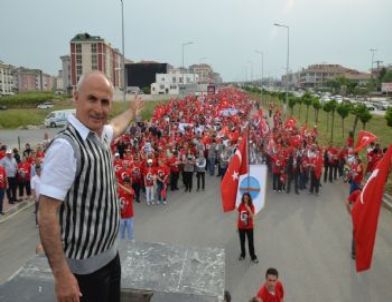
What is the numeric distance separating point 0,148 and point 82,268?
12.7m

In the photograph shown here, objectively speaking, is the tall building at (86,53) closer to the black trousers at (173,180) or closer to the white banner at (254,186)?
the black trousers at (173,180)

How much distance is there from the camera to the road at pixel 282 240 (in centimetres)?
743

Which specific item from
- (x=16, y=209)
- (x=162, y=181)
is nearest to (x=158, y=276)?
(x=162, y=181)

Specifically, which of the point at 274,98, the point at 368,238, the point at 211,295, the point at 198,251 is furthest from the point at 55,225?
the point at 274,98

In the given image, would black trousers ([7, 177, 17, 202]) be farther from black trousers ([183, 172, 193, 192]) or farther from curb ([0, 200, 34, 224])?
black trousers ([183, 172, 193, 192])

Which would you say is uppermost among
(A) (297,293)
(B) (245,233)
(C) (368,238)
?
(C) (368,238)

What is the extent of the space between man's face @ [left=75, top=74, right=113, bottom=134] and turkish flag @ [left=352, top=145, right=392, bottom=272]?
15.3ft

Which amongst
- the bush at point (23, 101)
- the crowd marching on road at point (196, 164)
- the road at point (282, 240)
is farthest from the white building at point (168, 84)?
the road at point (282, 240)

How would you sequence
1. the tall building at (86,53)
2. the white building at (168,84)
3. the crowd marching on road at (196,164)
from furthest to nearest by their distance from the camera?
the tall building at (86,53) < the white building at (168,84) < the crowd marching on road at (196,164)

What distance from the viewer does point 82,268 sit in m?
2.14

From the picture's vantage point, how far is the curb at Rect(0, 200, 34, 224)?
11727mm

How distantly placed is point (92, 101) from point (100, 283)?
37.6 inches

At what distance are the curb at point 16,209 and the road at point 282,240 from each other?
0.24 m

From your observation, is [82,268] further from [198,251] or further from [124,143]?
[124,143]
